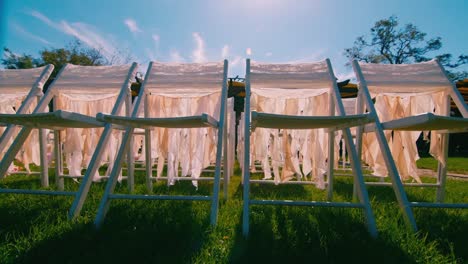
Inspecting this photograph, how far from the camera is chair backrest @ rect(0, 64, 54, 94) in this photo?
248cm

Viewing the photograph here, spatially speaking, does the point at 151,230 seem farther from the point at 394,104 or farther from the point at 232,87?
the point at 232,87

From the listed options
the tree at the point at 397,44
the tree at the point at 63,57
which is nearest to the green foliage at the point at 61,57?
the tree at the point at 63,57

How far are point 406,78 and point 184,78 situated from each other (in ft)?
5.54

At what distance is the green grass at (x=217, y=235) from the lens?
4.05ft

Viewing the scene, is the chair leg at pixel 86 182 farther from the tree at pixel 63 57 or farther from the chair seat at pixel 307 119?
the tree at pixel 63 57

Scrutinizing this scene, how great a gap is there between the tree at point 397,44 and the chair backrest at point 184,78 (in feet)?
55.4

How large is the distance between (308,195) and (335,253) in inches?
50.9

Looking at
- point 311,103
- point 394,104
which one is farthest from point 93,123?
point 394,104

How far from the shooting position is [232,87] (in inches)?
298

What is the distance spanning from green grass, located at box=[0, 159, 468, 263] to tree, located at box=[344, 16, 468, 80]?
17187 millimetres

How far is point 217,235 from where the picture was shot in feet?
4.83

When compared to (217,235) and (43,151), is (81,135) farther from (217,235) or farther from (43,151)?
(217,235)

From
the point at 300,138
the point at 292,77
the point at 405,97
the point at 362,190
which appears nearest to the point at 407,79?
the point at 405,97

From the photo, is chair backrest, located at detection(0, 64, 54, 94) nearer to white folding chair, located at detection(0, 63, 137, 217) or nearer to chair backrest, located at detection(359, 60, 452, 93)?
white folding chair, located at detection(0, 63, 137, 217)
